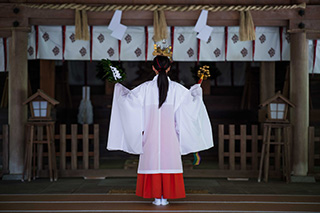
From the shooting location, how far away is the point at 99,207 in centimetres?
472

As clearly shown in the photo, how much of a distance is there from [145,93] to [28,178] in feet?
10.4

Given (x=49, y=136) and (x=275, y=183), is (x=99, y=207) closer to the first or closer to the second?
(x=49, y=136)

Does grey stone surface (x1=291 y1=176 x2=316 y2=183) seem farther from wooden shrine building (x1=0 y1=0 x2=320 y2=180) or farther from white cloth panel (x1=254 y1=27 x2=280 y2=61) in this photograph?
white cloth panel (x1=254 y1=27 x2=280 y2=61)

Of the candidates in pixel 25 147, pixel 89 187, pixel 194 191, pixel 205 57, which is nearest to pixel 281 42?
pixel 205 57

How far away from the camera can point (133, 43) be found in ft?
24.4

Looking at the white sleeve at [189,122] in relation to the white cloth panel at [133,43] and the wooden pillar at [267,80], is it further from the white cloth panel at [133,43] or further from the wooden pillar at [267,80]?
the wooden pillar at [267,80]

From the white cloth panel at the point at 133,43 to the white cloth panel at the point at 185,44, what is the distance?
656mm

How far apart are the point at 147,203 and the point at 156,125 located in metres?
1.02

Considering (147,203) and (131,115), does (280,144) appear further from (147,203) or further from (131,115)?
(131,115)

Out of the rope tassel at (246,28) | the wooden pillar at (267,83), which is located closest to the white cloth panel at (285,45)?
the rope tassel at (246,28)

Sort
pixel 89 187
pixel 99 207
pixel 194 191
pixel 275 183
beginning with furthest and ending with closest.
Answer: pixel 275 183 < pixel 89 187 < pixel 194 191 < pixel 99 207

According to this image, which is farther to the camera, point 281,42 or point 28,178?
point 281,42

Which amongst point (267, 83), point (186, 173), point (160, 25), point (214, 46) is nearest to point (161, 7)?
point (160, 25)

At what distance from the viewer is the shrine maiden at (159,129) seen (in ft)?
15.8
